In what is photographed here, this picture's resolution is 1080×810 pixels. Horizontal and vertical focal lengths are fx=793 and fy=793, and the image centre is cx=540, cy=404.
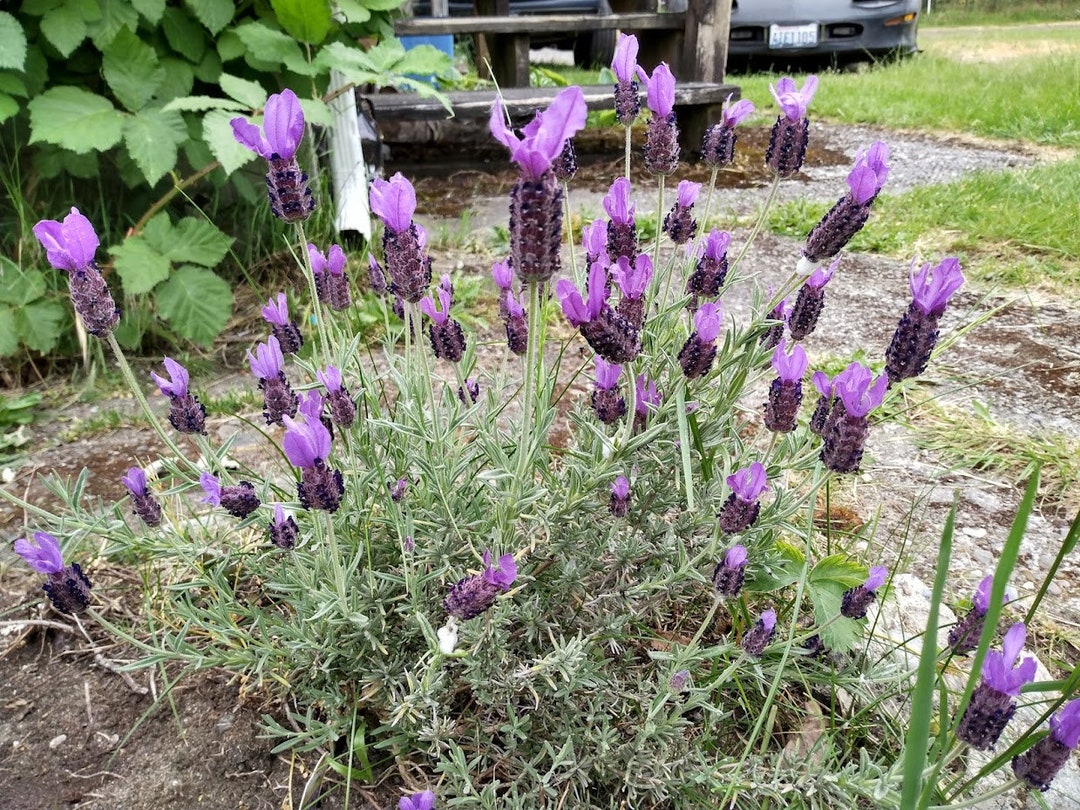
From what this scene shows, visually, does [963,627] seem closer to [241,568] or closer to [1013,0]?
[241,568]

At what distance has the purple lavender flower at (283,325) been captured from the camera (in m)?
1.40

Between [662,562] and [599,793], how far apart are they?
1.23ft

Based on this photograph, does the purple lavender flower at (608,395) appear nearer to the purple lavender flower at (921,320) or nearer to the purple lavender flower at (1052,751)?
the purple lavender flower at (921,320)

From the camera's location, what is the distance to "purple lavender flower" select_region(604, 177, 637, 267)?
1266 millimetres

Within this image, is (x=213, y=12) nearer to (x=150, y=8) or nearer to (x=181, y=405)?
(x=150, y=8)

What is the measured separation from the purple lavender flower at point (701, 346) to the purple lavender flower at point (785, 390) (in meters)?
0.10

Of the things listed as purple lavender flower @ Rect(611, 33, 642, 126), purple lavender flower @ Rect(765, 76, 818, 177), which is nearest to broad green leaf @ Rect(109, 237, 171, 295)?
purple lavender flower @ Rect(611, 33, 642, 126)

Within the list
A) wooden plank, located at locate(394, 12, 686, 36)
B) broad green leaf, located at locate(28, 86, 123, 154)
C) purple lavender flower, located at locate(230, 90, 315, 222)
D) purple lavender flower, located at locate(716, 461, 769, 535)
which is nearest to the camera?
purple lavender flower, located at locate(230, 90, 315, 222)

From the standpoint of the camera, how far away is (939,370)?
95.8 inches

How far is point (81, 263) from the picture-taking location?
113cm

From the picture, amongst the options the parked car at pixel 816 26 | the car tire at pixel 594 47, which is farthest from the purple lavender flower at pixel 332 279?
the parked car at pixel 816 26

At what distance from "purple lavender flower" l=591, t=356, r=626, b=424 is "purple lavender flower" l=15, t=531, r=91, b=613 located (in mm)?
860

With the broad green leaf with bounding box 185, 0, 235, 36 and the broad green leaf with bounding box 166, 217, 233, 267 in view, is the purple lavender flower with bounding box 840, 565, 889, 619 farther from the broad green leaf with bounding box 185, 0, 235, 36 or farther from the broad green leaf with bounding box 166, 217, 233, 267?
the broad green leaf with bounding box 185, 0, 235, 36

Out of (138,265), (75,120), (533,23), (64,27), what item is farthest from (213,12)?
(533,23)
